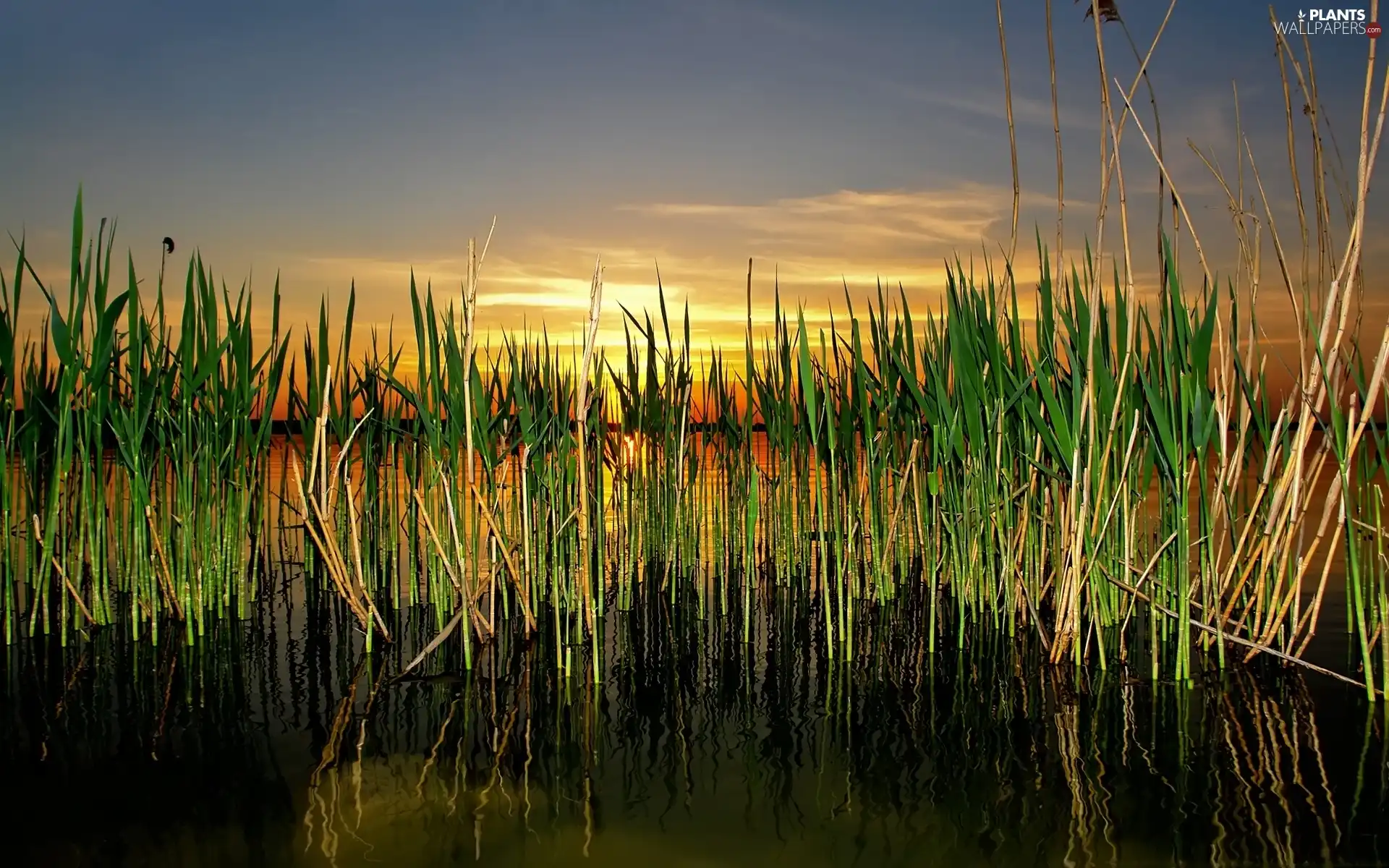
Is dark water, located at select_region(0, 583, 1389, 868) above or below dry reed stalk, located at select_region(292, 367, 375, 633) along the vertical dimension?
below

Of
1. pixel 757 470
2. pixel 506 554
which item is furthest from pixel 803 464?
pixel 506 554

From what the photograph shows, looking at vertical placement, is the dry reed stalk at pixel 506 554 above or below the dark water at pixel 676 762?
above

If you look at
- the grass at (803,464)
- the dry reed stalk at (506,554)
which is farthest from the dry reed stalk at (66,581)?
the dry reed stalk at (506,554)

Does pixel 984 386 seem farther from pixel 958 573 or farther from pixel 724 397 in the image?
pixel 724 397

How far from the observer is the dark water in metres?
2.33

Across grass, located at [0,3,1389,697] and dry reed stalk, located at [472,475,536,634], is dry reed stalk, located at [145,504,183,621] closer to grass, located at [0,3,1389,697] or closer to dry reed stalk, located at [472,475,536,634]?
grass, located at [0,3,1389,697]

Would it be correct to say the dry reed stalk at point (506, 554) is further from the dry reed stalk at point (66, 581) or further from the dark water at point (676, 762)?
the dry reed stalk at point (66, 581)

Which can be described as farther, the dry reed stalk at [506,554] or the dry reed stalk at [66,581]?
the dry reed stalk at [66,581]

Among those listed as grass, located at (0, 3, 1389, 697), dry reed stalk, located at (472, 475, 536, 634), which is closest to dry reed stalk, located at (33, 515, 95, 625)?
grass, located at (0, 3, 1389, 697)

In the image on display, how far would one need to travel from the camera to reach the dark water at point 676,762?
2332 millimetres

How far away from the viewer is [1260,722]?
3.04 m

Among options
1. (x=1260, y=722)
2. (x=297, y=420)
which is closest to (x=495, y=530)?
(x=297, y=420)

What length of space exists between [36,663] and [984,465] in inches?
157

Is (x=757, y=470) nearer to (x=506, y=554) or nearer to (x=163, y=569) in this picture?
(x=506, y=554)
